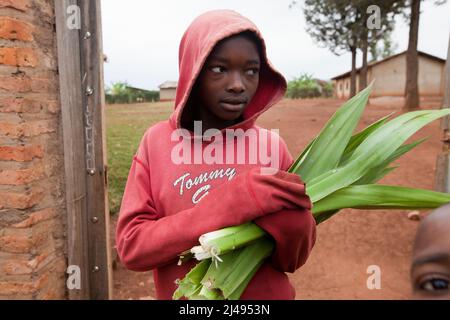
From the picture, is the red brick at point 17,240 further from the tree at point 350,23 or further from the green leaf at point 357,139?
the tree at point 350,23

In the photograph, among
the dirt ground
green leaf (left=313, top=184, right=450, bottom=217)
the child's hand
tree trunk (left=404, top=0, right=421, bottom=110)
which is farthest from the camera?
tree trunk (left=404, top=0, right=421, bottom=110)

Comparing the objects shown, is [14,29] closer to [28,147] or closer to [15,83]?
[15,83]

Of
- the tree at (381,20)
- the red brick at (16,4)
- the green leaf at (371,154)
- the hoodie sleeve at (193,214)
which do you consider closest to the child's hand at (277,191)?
the hoodie sleeve at (193,214)

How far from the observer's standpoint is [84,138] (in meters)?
2.42

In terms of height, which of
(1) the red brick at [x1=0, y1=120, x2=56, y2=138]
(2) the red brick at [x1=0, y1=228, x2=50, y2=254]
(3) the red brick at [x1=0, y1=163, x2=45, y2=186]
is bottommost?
(2) the red brick at [x1=0, y1=228, x2=50, y2=254]

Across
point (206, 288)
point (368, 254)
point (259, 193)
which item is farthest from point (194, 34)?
point (368, 254)

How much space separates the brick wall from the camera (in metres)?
1.96

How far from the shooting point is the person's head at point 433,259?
630mm

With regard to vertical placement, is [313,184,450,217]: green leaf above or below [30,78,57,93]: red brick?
below

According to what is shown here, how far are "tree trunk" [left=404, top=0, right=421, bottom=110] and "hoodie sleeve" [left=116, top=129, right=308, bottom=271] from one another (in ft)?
43.4

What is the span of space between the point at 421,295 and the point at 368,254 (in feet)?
11.6

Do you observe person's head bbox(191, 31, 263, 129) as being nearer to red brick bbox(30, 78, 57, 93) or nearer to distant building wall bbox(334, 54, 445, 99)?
red brick bbox(30, 78, 57, 93)

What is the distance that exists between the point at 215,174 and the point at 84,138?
1519 millimetres

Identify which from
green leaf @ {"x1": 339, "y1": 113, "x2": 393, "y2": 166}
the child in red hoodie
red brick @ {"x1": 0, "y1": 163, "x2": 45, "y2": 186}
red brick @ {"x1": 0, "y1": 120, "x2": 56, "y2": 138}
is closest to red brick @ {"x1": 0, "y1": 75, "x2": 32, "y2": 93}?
red brick @ {"x1": 0, "y1": 120, "x2": 56, "y2": 138}
